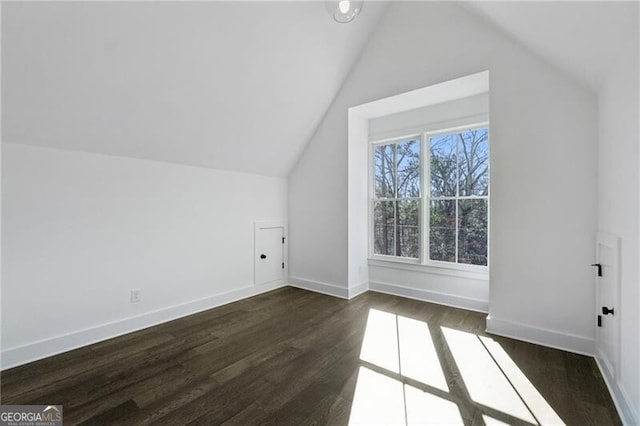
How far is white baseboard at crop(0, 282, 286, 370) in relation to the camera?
2.13 m

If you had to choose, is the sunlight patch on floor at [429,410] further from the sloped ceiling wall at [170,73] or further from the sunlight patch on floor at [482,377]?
the sloped ceiling wall at [170,73]

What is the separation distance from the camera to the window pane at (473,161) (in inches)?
133

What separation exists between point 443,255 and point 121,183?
3.72m

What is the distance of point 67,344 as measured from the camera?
2363 mm

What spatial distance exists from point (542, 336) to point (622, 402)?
0.89 m

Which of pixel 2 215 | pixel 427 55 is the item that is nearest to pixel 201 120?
pixel 2 215

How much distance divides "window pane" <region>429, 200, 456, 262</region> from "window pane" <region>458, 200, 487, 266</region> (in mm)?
82

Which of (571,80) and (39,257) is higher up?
(571,80)

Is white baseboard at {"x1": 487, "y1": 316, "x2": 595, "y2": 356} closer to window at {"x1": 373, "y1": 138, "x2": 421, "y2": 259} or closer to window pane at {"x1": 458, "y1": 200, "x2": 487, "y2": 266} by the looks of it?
window pane at {"x1": 458, "y1": 200, "x2": 487, "y2": 266}

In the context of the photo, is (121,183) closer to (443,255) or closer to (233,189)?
(233,189)

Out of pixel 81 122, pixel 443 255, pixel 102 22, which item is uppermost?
pixel 102 22

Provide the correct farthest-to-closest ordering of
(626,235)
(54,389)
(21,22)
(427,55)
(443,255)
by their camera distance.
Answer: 1. (443,255)
2. (427,55)
3. (54,389)
4. (21,22)
5. (626,235)

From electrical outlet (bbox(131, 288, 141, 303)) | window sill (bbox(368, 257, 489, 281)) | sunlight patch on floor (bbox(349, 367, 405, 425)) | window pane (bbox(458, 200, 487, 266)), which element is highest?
window pane (bbox(458, 200, 487, 266))

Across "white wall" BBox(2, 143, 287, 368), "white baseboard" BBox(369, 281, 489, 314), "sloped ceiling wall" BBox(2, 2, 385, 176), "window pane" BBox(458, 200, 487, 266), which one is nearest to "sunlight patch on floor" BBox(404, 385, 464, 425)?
"white baseboard" BBox(369, 281, 489, 314)
